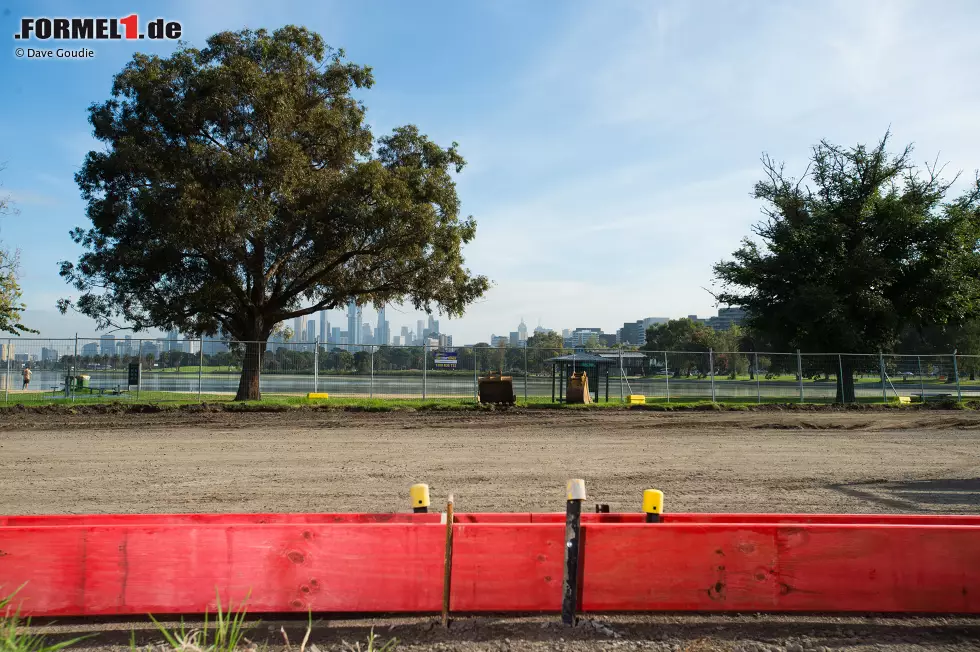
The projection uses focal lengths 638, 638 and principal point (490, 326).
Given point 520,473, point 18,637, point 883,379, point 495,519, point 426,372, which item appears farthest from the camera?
point 883,379

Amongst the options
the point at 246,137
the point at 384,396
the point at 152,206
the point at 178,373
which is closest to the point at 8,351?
the point at 178,373

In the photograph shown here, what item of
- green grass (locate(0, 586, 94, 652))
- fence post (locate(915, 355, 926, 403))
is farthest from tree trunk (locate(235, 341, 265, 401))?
fence post (locate(915, 355, 926, 403))

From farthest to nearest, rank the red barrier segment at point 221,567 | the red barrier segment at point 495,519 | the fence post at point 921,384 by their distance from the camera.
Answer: the fence post at point 921,384, the red barrier segment at point 495,519, the red barrier segment at point 221,567

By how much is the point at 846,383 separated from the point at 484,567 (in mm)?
28393

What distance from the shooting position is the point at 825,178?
33.4m

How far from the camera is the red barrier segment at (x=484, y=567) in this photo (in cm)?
476

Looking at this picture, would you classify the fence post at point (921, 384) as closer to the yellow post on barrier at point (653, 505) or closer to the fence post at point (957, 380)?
the fence post at point (957, 380)

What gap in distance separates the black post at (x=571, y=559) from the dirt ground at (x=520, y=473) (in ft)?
0.42

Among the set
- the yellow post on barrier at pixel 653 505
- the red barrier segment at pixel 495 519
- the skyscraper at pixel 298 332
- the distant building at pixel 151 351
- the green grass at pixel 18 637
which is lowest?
the green grass at pixel 18 637

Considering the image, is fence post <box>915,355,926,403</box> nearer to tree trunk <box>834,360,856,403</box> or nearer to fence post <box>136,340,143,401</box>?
tree trunk <box>834,360,856,403</box>

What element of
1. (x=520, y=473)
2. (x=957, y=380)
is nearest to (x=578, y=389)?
(x=520, y=473)

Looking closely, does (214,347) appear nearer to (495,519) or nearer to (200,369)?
(200,369)

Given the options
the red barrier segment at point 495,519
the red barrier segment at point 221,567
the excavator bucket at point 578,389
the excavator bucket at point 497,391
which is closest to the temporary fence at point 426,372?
the excavator bucket at point 578,389

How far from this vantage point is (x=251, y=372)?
2462 cm
